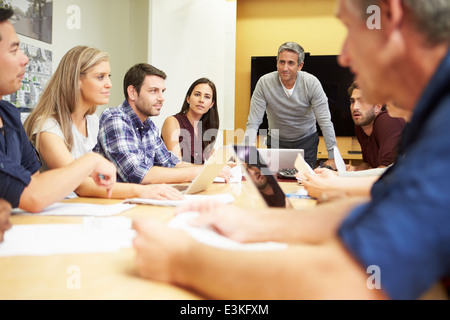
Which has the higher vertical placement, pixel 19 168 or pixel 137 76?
pixel 137 76

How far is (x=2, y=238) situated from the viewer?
2.71ft

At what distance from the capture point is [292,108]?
3766 mm

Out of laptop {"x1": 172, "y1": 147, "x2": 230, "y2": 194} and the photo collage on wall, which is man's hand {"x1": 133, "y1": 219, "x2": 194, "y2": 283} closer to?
laptop {"x1": 172, "y1": 147, "x2": 230, "y2": 194}

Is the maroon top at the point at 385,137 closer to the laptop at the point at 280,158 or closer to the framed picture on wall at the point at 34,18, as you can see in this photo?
the laptop at the point at 280,158

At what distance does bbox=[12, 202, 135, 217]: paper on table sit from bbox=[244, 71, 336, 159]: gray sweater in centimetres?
A: 243

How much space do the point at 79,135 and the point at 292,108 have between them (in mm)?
2286

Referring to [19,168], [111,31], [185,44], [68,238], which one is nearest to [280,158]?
[19,168]

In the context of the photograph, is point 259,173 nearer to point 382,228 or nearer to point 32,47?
point 382,228

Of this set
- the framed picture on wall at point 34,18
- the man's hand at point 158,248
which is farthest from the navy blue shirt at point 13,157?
the framed picture on wall at point 34,18

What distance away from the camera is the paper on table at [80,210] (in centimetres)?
115

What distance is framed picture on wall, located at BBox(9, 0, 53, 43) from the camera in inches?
110

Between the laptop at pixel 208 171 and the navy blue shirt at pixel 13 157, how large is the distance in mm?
576

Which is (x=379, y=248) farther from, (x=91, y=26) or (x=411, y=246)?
(x=91, y=26)
